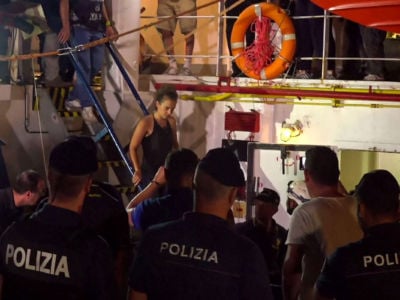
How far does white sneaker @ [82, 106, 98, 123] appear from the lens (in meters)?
9.47

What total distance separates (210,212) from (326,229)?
48.5 inches

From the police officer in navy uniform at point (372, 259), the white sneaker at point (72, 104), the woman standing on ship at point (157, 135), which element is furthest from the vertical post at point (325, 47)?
the police officer in navy uniform at point (372, 259)

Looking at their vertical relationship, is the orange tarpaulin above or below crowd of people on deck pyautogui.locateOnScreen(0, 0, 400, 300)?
above

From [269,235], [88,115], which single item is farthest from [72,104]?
[269,235]

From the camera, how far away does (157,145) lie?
8.65 metres

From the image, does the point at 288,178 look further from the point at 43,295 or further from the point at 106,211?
the point at 43,295

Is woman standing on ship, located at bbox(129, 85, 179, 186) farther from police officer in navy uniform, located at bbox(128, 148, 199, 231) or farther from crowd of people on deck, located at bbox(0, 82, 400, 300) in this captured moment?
crowd of people on deck, located at bbox(0, 82, 400, 300)

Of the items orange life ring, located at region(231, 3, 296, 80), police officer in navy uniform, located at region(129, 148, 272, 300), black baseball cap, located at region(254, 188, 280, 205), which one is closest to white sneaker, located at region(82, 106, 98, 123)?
orange life ring, located at region(231, 3, 296, 80)

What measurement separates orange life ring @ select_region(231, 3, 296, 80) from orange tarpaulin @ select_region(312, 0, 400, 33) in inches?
134

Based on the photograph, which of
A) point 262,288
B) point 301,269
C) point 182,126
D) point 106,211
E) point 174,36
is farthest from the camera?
point 174,36

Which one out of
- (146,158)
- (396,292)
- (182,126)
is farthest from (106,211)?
(182,126)

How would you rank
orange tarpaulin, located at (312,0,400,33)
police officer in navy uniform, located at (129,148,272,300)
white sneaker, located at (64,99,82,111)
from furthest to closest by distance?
white sneaker, located at (64,99,82,111), orange tarpaulin, located at (312,0,400,33), police officer in navy uniform, located at (129,148,272,300)

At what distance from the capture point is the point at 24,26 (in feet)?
29.8

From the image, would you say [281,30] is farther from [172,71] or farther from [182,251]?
[182,251]
